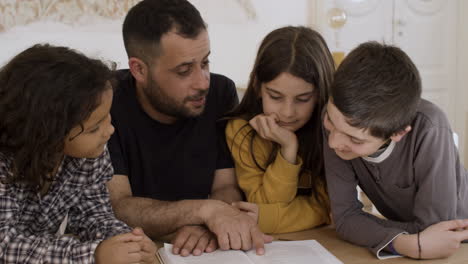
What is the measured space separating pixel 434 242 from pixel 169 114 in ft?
2.84

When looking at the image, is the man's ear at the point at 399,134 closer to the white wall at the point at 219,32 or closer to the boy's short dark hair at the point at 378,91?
the boy's short dark hair at the point at 378,91

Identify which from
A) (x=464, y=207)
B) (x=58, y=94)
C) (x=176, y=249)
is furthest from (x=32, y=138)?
(x=464, y=207)

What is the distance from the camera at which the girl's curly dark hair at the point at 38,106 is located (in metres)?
1.09

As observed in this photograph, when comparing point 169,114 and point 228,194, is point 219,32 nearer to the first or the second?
point 169,114

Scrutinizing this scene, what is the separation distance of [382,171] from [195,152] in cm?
62

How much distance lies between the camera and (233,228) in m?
1.25

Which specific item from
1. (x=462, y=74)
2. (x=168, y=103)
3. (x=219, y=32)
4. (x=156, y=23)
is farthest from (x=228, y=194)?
(x=462, y=74)

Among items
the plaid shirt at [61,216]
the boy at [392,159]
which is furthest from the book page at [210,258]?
the boy at [392,159]

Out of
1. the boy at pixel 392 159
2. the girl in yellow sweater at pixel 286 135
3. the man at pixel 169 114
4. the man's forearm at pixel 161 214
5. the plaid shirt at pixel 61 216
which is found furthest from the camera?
the man at pixel 169 114

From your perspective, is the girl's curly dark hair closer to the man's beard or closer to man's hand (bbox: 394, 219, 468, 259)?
the man's beard

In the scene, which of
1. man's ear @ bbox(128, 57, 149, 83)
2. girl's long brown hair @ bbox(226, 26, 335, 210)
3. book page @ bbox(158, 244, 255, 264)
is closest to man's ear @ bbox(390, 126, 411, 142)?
girl's long brown hair @ bbox(226, 26, 335, 210)

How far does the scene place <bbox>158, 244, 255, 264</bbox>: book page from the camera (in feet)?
3.75

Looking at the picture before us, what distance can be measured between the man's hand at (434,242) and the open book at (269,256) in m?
0.17

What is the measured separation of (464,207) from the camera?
139 cm
